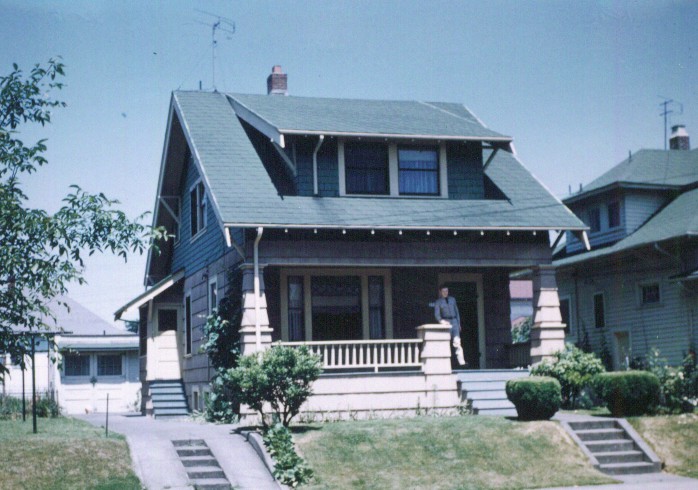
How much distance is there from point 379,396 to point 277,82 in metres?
12.5

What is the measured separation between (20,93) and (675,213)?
23.1 m

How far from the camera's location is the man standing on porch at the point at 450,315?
2292cm

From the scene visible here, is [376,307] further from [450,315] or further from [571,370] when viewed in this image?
[571,370]

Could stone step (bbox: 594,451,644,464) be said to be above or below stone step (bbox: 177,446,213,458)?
below

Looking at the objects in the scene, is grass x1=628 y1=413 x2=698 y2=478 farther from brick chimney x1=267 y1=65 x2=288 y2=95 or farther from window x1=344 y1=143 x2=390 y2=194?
brick chimney x1=267 y1=65 x2=288 y2=95

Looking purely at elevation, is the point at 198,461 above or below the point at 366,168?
below

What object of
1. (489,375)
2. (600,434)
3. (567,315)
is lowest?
(600,434)

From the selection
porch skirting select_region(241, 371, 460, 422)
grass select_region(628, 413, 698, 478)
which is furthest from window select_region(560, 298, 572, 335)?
grass select_region(628, 413, 698, 478)

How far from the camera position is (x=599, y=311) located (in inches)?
1325

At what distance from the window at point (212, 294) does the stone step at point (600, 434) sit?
10.6 metres

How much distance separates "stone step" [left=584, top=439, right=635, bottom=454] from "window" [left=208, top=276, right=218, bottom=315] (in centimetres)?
1095

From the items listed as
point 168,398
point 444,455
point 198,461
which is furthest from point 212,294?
point 444,455

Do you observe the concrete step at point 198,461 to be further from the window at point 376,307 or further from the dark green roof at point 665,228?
the dark green roof at point 665,228

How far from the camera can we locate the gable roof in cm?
3316
